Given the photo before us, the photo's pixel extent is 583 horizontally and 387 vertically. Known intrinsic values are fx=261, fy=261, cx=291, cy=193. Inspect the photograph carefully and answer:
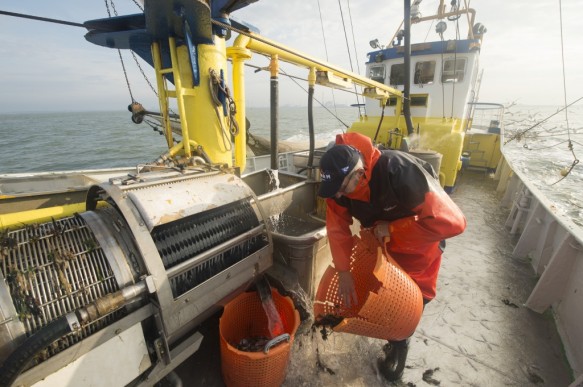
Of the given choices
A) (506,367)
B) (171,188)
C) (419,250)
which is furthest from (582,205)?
(171,188)

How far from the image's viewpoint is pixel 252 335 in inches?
102

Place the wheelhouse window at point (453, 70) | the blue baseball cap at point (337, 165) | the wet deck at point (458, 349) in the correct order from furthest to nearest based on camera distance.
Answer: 1. the wheelhouse window at point (453, 70)
2. the wet deck at point (458, 349)
3. the blue baseball cap at point (337, 165)

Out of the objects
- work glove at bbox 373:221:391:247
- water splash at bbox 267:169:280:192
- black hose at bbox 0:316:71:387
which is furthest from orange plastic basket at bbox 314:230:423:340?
water splash at bbox 267:169:280:192

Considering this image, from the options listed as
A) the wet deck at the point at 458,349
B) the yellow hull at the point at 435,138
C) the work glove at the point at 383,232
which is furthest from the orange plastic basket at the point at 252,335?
the yellow hull at the point at 435,138

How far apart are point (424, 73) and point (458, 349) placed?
7343 mm

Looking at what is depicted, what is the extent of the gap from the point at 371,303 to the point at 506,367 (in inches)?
67.3

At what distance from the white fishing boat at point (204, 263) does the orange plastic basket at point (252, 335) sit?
0.16 meters

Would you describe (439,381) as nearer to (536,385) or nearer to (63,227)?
(536,385)

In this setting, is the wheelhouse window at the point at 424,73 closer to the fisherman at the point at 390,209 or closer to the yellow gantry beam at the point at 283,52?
the yellow gantry beam at the point at 283,52

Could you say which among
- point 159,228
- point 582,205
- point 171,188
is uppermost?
point 171,188

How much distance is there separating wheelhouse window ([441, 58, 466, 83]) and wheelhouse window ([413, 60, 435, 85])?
0.29m

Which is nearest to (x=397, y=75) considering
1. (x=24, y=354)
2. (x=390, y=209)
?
(x=390, y=209)

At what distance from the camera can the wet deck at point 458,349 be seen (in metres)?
2.20

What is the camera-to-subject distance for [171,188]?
1.77 meters
